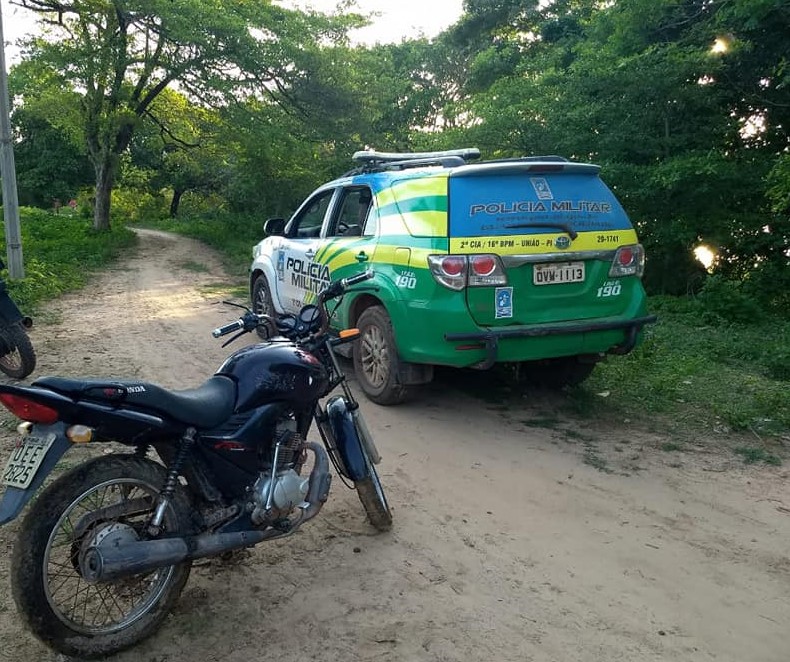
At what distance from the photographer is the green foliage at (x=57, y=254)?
10883mm

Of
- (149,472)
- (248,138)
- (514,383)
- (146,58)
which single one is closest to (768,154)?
(514,383)

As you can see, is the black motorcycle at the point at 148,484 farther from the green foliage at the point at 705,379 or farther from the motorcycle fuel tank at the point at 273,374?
the green foliage at the point at 705,379

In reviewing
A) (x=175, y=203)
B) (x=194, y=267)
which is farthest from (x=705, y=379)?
(x=175, y=203)

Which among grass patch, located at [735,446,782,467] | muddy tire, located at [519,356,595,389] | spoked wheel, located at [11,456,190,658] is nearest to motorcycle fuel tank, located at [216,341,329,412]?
spoked wheel, located at [11,456,190,658]

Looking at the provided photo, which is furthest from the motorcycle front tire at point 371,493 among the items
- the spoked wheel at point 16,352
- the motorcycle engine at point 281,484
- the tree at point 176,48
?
the tree at point 176,48

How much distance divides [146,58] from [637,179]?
48.3 feet

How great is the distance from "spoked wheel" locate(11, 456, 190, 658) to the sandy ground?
0.15 m

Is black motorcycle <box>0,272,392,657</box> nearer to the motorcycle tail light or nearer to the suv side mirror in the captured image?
the motorcycle tail light

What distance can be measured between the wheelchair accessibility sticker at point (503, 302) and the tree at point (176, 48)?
580 inches

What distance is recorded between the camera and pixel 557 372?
6262 millimetres

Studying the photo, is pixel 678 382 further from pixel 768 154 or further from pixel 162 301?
pixel 162 301

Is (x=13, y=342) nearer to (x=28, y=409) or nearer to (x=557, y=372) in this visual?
(x=28, y=409)

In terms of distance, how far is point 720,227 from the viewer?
11602 millimetres

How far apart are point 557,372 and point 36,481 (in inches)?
183
